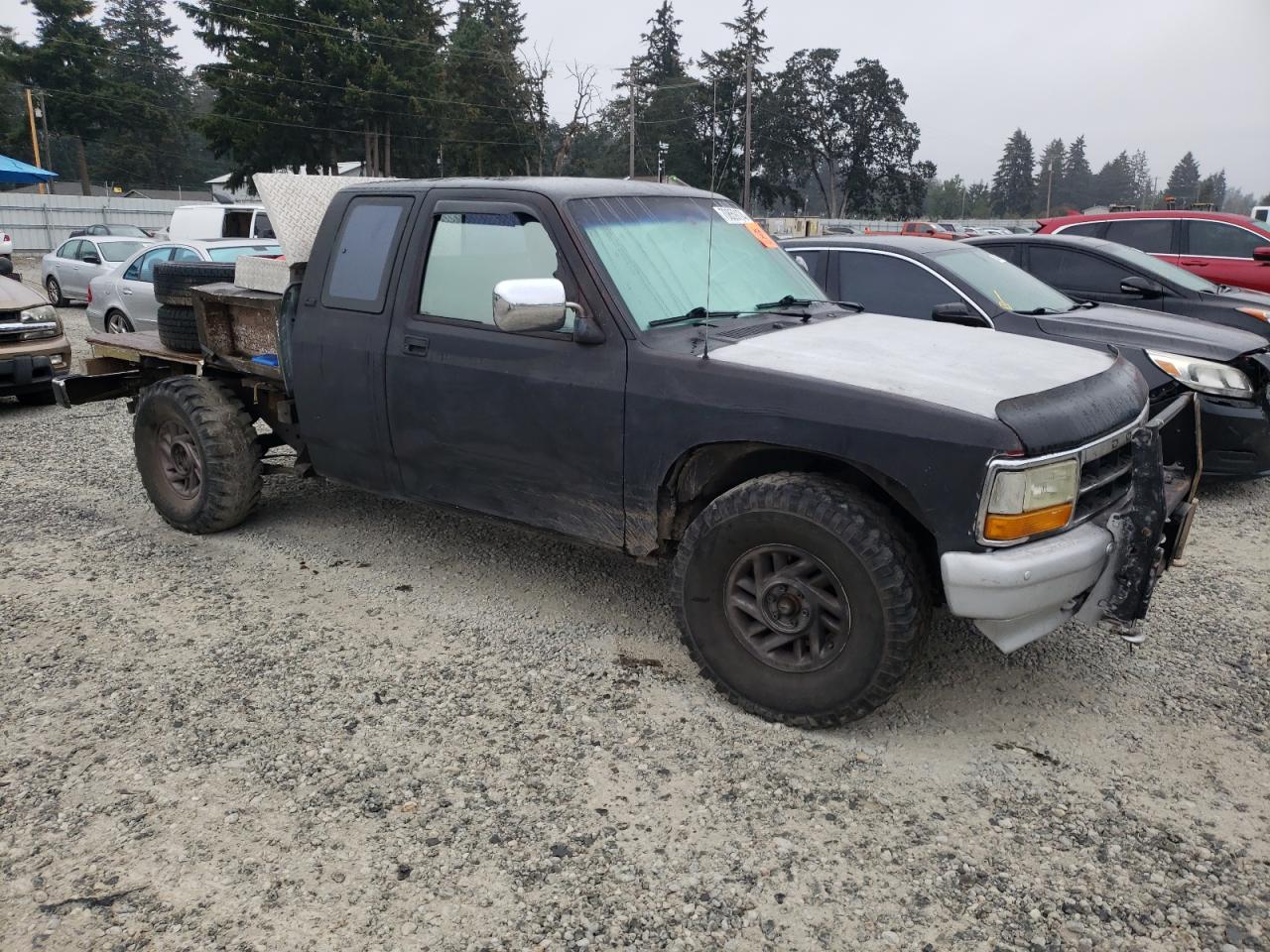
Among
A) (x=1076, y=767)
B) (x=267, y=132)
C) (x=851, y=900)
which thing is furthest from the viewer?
(x=267, y=132)

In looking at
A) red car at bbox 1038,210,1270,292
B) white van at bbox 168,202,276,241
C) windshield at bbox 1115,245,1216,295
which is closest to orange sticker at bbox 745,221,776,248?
windshield at bbox 1115,245,1216,295

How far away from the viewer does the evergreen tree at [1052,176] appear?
12294cm

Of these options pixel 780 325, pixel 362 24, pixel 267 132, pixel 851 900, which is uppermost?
pixel 362 24

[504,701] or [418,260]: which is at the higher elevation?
[418,260]

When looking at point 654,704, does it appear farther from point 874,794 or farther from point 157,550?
point 157,550

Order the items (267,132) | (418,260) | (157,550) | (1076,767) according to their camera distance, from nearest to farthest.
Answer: (1076,767)
(418,260)
(157,550)
(267,132)

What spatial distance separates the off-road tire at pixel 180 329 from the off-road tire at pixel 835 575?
3.52m

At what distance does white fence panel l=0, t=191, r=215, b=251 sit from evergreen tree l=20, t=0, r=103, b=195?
24.3m

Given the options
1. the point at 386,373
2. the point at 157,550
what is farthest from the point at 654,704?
the point at 157,550

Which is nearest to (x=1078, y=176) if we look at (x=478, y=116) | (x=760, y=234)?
(x=478, y=116)

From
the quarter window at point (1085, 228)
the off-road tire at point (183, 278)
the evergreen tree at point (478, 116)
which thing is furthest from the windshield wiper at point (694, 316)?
the evergreen tree at point (478, 116)

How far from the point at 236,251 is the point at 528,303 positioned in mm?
9433

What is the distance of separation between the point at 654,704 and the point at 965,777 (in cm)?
114

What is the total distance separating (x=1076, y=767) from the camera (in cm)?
322
